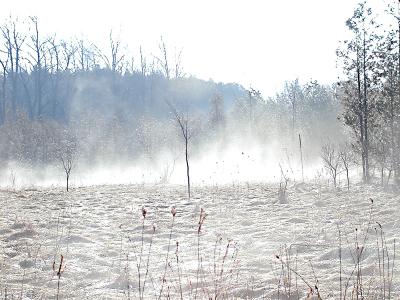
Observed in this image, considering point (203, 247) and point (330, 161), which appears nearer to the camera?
point (203, 247)

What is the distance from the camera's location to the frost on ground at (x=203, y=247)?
4180 millimetres

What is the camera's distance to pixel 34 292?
13.8 ft

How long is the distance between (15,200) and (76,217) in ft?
14.0

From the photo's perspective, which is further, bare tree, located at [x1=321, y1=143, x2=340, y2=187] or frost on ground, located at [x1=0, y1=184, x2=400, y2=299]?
bare tree, located at [x1=321, y1=143, x2=340, y2=187]

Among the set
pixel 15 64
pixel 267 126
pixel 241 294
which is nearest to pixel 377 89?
pixel 241 294

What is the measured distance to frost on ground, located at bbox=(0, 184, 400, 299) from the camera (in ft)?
13.7

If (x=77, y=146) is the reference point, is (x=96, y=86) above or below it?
above

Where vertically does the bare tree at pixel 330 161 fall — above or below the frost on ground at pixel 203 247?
above

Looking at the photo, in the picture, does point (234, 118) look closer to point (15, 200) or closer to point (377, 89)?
point (377, 89)

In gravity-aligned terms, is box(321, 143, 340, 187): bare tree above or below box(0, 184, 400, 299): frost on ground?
above

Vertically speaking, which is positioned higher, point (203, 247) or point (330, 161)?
point (330, 161)

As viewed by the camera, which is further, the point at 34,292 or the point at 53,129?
the point at 53,129

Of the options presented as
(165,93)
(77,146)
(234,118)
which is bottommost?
(77,146)

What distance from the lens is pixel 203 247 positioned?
237 inches
